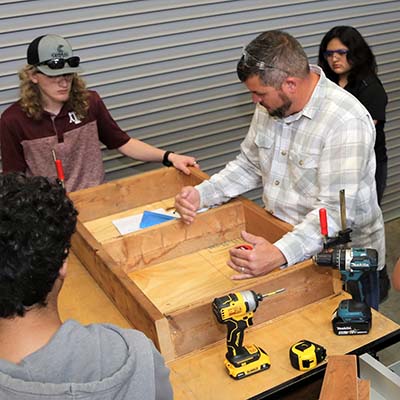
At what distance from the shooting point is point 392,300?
3580 millimetres

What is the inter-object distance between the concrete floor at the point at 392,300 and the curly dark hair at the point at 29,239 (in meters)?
2.44

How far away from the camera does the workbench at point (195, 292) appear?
1626 millimetres

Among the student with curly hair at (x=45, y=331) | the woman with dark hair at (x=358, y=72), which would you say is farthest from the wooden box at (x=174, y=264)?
the woman with dark hair at (x=358, y=72)

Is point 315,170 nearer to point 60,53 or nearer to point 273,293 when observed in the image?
point 273,293

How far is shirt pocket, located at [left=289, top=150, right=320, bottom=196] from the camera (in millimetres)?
2184

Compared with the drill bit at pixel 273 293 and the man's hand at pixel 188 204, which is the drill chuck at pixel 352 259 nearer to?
the drill bit at pixel 273 293

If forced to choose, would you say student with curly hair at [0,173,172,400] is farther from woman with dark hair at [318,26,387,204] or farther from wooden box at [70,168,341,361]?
woman with dark hair at [318,26,387,204]

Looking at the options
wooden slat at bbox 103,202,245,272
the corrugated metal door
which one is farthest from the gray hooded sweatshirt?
the corrugated metal door

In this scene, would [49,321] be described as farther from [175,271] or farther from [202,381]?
[175,271]

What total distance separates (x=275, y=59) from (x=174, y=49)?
4.87ft

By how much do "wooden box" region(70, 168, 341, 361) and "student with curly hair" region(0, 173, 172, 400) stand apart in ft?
1.71

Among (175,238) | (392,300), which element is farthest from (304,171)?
(392,300)

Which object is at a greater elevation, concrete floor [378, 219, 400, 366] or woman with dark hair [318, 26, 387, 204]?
woman with dark hair [318, 26, 387, 204]

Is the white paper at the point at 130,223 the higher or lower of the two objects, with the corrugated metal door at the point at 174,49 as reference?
lower
